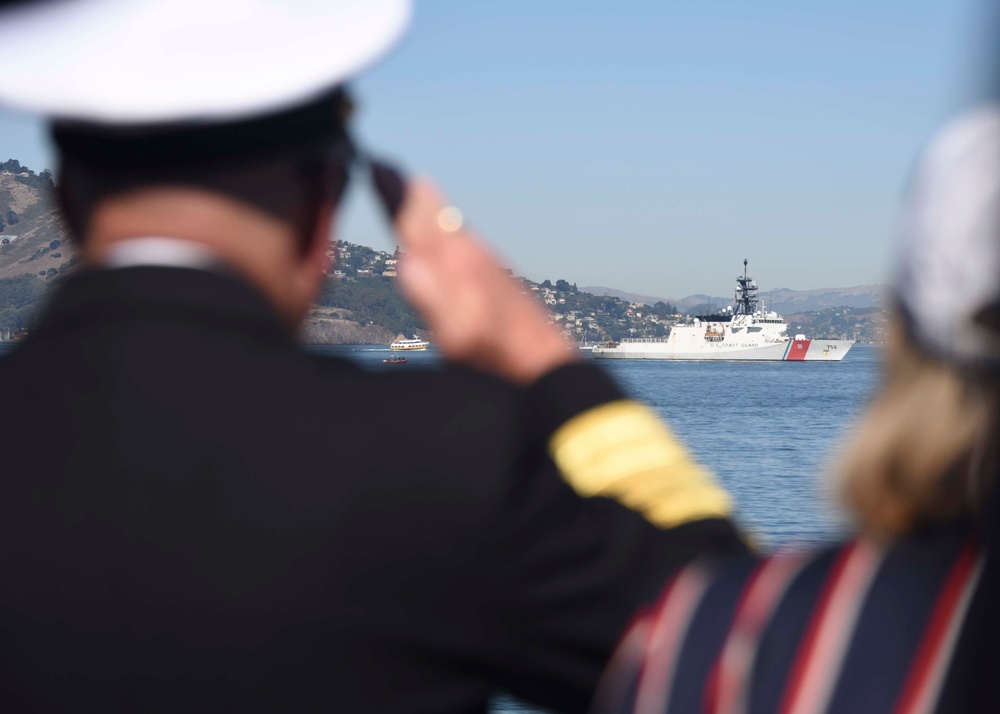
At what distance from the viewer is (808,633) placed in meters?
1.00

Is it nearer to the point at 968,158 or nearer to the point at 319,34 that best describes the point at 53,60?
the point at 319,34

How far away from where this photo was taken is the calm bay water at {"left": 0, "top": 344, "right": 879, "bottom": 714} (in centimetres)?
341

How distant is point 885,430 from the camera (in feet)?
3.21

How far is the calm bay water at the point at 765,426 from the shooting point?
3.41 meters

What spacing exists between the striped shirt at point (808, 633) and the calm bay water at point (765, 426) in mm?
124

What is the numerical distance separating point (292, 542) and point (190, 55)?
479mm

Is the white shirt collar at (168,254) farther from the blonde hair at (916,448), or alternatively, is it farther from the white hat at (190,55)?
the blonde hair at (916,448)

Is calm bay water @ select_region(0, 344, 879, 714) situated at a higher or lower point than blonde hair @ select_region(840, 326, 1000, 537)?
lower

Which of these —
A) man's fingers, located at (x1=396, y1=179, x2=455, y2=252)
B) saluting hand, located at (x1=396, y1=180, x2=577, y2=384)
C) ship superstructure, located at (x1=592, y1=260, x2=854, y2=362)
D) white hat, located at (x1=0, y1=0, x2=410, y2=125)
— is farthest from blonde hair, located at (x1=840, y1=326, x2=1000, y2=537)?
ship superstructure, located at (x1=592, y1=260, x2=854, y2=362)

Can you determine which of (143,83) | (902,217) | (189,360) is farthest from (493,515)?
(143,83)

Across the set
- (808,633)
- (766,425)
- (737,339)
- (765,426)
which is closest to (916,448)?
(808,633)

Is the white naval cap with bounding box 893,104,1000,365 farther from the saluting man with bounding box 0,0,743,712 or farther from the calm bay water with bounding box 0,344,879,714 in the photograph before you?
the saluting man with bounding box 0,0,743,712

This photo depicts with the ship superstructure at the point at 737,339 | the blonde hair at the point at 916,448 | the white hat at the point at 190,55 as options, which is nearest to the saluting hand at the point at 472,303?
the white hat at the point at 190,55

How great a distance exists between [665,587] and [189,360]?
486 mm
